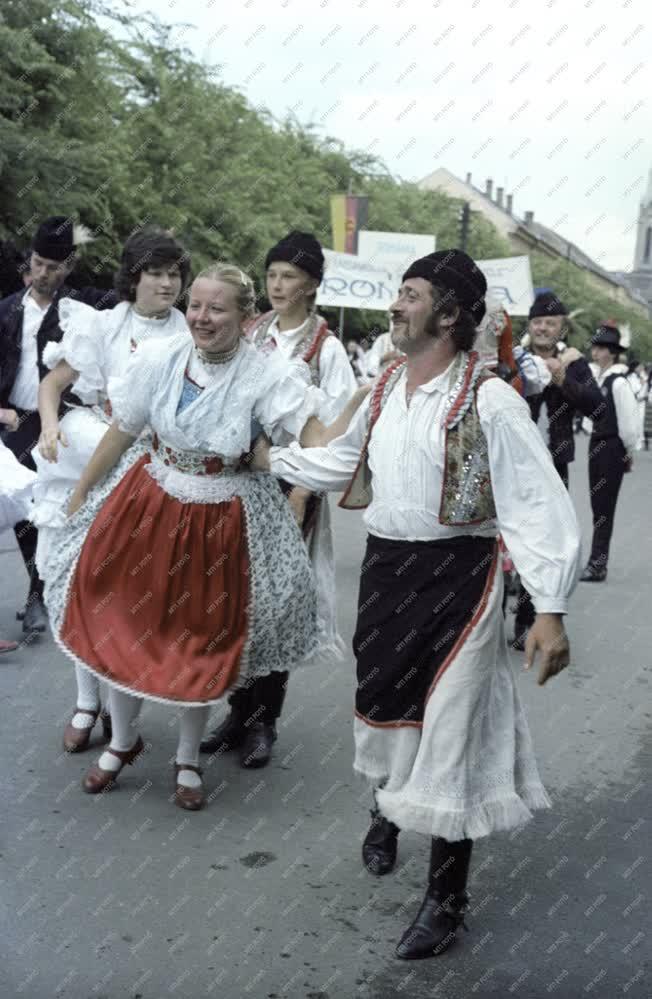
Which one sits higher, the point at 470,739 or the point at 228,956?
the point at 470,739

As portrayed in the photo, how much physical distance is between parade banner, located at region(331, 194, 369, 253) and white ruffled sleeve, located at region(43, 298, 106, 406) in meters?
22.2

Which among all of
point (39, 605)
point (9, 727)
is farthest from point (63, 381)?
point (39, 605)

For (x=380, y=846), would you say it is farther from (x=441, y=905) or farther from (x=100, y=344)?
(x=100, y=344)

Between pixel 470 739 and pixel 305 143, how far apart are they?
4149 centimetres

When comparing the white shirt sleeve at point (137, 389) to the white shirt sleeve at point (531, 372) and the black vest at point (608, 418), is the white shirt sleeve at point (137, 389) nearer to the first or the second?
the white shirt sleeve at point (531, 372)

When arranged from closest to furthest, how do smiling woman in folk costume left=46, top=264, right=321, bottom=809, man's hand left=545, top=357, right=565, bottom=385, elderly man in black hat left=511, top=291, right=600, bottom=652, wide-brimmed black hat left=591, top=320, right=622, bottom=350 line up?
smiling woman in folk costume left=46, top=264, right=321, bottom=809 → man's hand left=545, top=357, right=565, bottom=385 → elderly man in black hat left=511, top=291, right=600, bottom=652 → wide-brimmed black hat left=591, top=320, right=622, bottom=350

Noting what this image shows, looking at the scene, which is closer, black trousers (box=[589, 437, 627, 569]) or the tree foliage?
black trousers (box=[589, 437, 627, 569])

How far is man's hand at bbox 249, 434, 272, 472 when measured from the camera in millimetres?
4480

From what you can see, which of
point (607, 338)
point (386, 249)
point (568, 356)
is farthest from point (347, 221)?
point (568, 356)

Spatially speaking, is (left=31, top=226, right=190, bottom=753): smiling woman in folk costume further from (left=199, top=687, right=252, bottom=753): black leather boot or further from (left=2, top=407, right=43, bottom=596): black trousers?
(left=2, top=407, right=43, bottom=596): black trousers

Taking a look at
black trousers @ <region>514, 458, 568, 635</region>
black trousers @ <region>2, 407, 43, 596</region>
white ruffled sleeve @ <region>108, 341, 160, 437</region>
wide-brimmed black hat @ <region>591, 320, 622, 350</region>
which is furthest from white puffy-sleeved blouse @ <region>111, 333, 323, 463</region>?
wide-brimmed black hat @ <region>591, 320, 622, 350</region>

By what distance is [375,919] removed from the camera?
3758 mm

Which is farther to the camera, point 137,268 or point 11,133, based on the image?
point 11,133

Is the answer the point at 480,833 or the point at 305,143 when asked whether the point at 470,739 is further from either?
the point at 305,143
